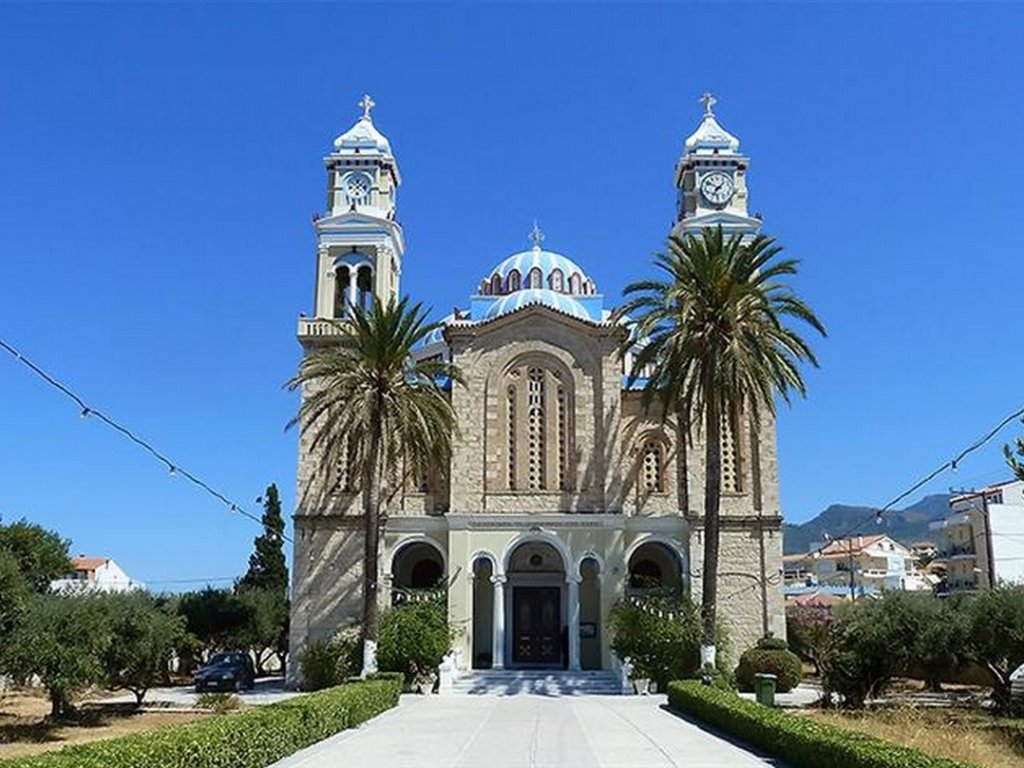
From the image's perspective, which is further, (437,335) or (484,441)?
(437,335)

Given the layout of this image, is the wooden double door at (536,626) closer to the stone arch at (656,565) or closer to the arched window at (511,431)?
the stone arch at (656,565)

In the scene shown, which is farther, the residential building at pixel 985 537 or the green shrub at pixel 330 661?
the residential building at pixel 985 537

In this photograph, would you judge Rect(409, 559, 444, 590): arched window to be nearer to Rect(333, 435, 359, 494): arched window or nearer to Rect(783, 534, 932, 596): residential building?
Rect(333, 435, 359, 494): arched window

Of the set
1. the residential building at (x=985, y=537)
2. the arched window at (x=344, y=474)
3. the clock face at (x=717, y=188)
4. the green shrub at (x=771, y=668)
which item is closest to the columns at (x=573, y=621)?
the green shrub at (x=771, y=668)

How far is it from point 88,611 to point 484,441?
568 inches

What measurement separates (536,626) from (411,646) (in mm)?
6540

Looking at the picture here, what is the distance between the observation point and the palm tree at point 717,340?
29172 mm

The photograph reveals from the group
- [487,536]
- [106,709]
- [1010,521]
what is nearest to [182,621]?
[106,709]

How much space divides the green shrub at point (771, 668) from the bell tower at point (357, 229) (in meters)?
18.3

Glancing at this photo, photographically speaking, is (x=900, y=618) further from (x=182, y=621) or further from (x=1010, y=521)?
(x=1010, y=521)

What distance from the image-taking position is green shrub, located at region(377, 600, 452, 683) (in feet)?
104

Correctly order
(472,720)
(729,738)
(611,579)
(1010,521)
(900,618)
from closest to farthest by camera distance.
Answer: (729,738), (472,720), (900,618), (611,579), (1010,521)

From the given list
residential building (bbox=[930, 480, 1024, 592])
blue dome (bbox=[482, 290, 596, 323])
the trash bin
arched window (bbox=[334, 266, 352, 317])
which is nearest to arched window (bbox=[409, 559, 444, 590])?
arched window (bbox=[334, 266, 352, 317])

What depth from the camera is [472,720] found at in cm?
2334
